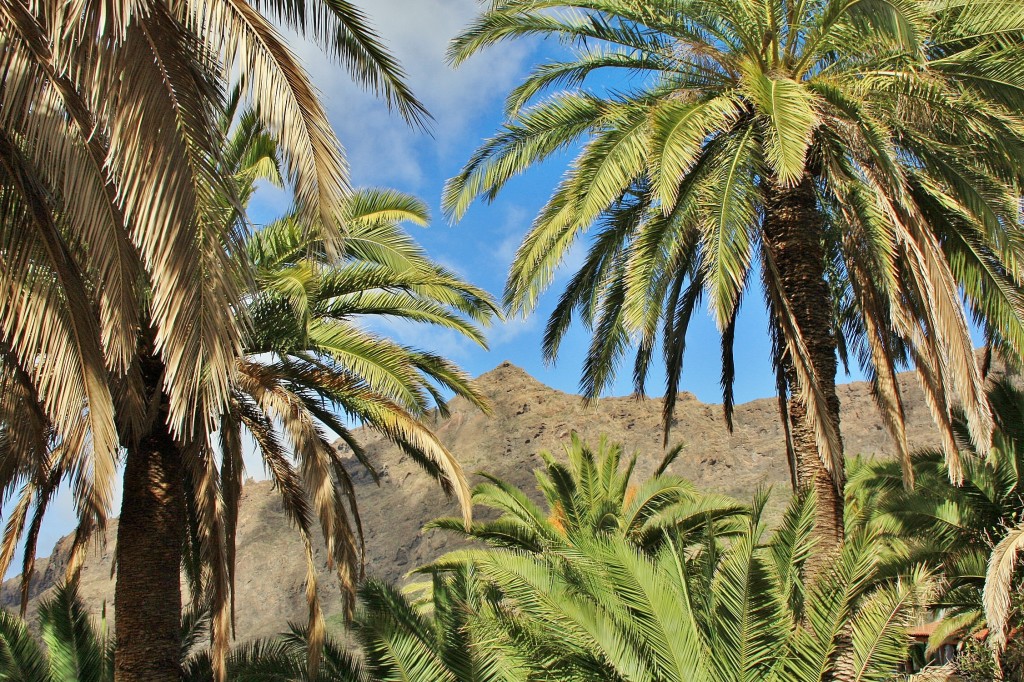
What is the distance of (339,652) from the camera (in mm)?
11266

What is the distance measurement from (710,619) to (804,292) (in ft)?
11.8

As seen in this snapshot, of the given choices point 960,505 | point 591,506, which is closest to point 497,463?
point 591,506

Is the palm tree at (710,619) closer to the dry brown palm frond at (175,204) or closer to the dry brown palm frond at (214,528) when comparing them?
the dry brown palm frond at (214,528)

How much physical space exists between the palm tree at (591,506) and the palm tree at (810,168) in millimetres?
7528

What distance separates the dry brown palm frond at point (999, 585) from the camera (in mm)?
10688

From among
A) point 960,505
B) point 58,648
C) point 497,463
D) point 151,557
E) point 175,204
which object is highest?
point 497,463

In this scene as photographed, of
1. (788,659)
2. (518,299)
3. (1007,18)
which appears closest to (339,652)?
(518,299)

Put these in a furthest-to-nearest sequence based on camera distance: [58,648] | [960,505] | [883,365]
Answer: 1. [960,505]
2. [58,648]
3. [883,365]

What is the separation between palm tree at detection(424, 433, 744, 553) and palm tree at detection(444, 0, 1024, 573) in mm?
7528

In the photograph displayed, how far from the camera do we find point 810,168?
400 inches

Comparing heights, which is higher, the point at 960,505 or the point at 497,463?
the point at 497,463

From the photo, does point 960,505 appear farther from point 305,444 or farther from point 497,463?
point 497,463

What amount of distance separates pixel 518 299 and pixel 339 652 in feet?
15.5

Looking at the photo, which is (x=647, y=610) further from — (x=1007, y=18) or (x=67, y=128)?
(x=1007, y=18)
